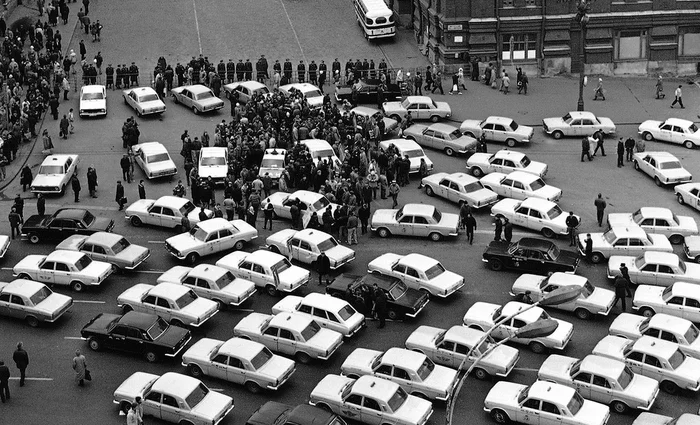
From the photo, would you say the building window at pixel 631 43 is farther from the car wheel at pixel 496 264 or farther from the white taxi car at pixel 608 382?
the white taxi car at pixel 608 382

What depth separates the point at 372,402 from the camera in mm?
34531

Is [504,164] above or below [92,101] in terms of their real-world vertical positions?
below

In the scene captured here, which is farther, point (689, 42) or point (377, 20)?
point (377, 20)

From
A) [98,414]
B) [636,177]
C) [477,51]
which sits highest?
[477,51]

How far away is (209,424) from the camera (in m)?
34.3

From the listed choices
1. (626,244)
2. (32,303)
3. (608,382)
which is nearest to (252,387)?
(32,303)

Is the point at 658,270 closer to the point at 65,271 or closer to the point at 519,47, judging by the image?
the point at 65,271

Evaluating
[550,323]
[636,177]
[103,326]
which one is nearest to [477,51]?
[636,177]

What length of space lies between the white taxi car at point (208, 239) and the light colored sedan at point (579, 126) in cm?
2087

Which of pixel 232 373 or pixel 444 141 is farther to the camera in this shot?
pixel 444 141

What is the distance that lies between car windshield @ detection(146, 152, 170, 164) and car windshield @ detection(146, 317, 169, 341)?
17.0 meters

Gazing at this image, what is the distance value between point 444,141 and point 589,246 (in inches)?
581

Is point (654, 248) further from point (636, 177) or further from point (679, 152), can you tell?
point (679, 152)

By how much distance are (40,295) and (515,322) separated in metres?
17.0
